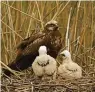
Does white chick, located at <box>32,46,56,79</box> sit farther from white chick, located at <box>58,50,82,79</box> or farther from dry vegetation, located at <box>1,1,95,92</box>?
dry vegetation, located at <box>1,1,95,92</box>

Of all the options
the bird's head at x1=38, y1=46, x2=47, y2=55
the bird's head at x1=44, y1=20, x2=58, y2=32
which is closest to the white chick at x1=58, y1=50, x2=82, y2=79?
the bird's head at x1=38, y1=46, x2=47, y2=55

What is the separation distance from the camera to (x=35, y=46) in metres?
4.64

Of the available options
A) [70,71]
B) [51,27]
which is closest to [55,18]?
[51,27]

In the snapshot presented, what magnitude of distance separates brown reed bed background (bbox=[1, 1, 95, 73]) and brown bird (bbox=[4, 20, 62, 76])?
A: 190mm

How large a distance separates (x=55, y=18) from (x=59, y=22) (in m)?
0.29

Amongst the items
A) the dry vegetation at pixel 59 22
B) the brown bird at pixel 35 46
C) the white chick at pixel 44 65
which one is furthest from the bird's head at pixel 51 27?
the white chick at pixel 44 65

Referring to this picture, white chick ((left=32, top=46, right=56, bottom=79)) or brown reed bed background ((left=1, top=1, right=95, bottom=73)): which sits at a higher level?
brown reed bed background ((left=1, top=1, right=95, bottom=73))

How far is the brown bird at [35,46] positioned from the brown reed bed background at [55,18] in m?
0.19

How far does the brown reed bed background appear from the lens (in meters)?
4.89

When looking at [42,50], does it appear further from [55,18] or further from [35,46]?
[55,18]

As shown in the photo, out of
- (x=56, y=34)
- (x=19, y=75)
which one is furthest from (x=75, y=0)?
(x=19, y=75)

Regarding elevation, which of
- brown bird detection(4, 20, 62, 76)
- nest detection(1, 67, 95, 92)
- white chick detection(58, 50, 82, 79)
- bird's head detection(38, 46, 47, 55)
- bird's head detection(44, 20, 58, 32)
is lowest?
nest detection(1, 67, 95, 92)

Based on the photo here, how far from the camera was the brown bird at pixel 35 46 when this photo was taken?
4625 millimetres

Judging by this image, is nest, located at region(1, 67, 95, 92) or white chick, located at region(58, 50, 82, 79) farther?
white chick, located at region(58, 50, 82, 79)
